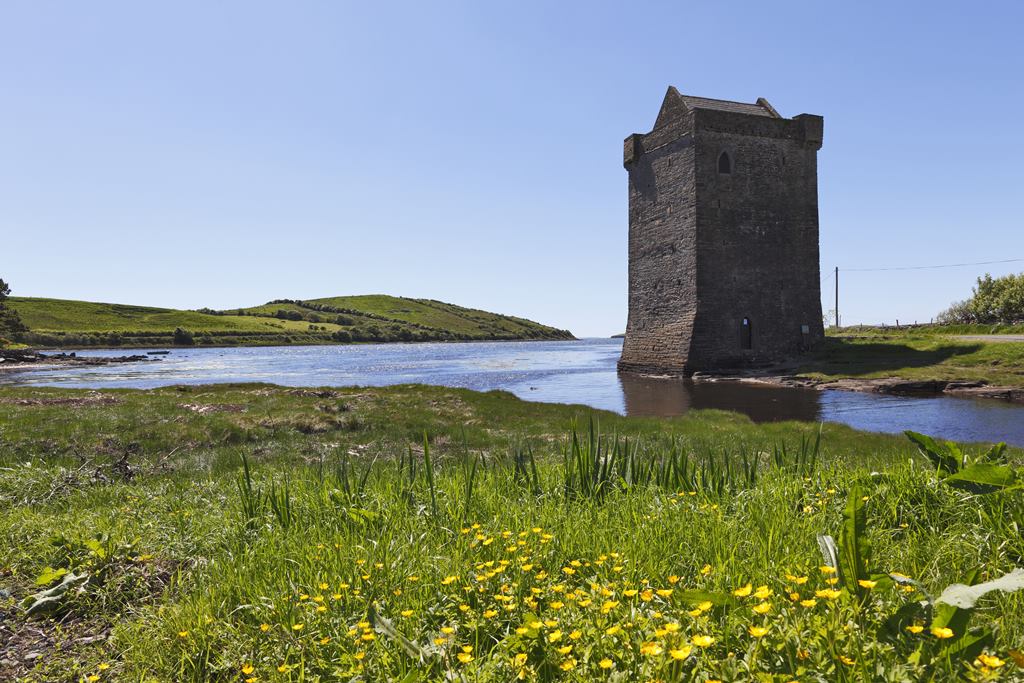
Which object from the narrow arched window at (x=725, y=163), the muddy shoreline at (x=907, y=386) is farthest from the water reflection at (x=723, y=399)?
the narrow arched window at (x=725, y=163)

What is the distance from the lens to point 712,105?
4078 centimetres

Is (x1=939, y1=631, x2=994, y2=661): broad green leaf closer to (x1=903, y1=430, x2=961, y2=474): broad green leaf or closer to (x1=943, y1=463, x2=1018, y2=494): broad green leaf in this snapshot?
(x1=943, y1=463, x2=1018, y2=494): broad green leaf

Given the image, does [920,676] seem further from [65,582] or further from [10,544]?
[10,544]

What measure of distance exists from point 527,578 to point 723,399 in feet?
80.3

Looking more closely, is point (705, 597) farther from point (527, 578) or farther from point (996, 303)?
point (996, 303)

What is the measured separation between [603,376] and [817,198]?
18440mm

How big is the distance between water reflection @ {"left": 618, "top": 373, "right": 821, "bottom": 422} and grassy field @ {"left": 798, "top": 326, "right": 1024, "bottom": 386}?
521 cm

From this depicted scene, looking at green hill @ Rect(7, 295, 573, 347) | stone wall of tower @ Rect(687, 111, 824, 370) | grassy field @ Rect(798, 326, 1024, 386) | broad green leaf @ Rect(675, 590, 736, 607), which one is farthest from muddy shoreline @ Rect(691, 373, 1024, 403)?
green hill @ Rect(7, 295, 573, 347)

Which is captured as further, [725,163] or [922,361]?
[725,163]

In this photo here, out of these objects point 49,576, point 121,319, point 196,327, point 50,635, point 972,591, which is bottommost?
point 50,635

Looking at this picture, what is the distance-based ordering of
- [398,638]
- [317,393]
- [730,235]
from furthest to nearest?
[730,235], [317,393], [398,638]

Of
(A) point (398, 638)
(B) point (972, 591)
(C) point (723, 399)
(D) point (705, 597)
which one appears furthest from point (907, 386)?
(A) point (398, 638)

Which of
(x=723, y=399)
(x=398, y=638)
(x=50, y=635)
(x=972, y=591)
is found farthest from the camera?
(x=723, y=399)

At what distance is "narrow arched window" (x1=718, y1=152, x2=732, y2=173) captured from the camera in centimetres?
3747
